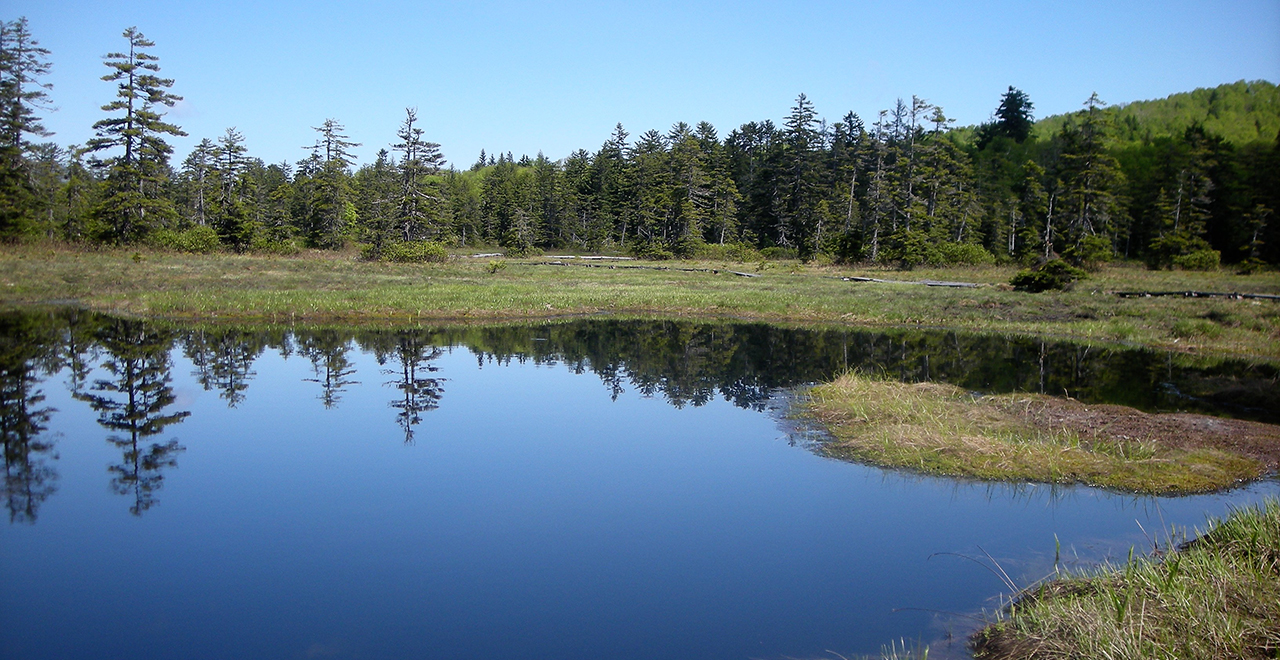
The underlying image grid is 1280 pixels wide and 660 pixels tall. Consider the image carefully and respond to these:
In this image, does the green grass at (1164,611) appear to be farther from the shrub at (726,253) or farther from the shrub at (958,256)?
the shrub at (726,253)

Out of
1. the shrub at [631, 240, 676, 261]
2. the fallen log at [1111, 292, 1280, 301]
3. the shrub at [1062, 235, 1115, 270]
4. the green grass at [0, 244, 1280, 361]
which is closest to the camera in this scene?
the green grass at [0, 244, 1280, 361]

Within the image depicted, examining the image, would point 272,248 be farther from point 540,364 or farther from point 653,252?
point 540,364

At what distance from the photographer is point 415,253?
5200 centimetres

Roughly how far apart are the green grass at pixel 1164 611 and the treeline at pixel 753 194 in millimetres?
47278

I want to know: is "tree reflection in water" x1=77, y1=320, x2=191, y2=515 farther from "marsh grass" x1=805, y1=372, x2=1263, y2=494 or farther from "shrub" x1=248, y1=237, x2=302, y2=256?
"shrub" x1=248, y1=237, x2=302, y2=256

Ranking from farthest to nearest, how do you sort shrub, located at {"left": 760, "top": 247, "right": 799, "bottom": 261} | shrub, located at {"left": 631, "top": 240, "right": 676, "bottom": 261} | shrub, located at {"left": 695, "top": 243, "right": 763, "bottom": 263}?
1. shrub, located at {"left": 695, "top": 243, "right": 763, "bottom": 263}
2. shrub, located at {"left": 631, "top": 240, "right": 676, "bottom": 261}
3. shrub, located at {"left": 760, "top": 247, "right": 799, "bottom": 261}

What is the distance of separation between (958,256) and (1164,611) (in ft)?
183

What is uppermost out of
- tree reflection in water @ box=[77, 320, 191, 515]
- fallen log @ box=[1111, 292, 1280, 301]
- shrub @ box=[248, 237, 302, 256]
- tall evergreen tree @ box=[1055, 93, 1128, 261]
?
tall evergreen tree @ box=[1055, 93, 1128, 261]

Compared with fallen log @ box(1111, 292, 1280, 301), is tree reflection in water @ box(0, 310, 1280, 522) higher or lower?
lower

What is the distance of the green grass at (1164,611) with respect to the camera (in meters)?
5.88

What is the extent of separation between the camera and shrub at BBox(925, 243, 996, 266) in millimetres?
57375

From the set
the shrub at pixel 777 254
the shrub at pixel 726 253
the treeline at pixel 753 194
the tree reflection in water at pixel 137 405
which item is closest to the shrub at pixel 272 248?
the treeline at pixel 753 194

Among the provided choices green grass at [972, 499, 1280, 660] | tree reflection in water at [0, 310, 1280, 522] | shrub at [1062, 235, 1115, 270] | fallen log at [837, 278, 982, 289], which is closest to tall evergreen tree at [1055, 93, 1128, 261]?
shrub at [1062, 235, 1115, 270]

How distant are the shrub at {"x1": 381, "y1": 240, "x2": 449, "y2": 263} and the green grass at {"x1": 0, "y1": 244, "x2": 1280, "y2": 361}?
3210mm
